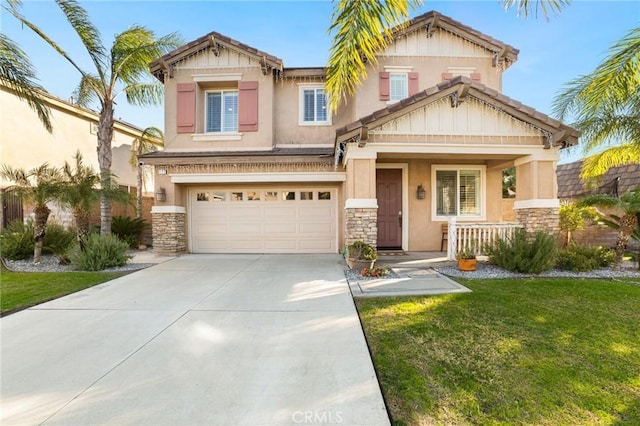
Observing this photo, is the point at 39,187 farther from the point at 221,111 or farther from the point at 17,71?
the point at 221,111

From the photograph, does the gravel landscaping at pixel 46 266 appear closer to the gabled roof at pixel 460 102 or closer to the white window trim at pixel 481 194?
the gabled roof at pixel 460 102

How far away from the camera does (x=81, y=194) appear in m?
8.46

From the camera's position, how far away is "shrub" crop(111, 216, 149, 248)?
12.2 meters

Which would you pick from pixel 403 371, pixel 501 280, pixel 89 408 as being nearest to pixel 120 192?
pixel 89 408

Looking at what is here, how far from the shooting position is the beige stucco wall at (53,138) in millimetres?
12281

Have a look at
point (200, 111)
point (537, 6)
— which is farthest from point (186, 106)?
point (537, 6)

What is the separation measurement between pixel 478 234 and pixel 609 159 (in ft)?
18.9

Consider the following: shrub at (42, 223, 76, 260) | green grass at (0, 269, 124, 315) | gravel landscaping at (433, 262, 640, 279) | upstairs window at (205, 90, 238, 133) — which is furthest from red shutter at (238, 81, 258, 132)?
gravel landscaping at (433, 262, 640, 279)

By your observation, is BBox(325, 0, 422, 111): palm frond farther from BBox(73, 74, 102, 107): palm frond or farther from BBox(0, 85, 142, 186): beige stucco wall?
BBox(0, 85, 142, 186): beige stucco wall

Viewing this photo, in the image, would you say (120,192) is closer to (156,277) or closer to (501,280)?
(156,277)

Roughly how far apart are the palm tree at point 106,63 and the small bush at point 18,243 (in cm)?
225

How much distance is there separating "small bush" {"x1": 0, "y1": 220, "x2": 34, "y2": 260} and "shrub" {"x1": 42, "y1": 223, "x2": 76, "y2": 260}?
0.40m

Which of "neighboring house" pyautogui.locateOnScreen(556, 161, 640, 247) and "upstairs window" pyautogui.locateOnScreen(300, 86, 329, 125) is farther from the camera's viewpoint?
"neighboring house" pyautogui.locateOnScreen(556, 161, 640, 247)

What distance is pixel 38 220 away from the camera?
889cm
